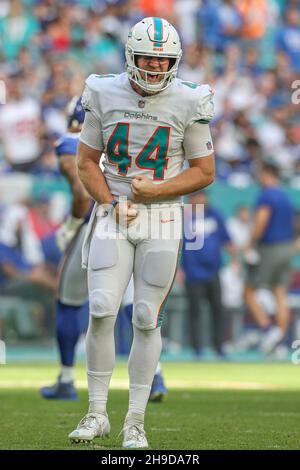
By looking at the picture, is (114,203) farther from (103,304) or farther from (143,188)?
(103,304)

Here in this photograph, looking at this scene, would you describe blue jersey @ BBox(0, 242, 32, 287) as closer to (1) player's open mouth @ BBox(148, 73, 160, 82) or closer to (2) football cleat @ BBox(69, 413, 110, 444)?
(2) football cleat @ BBox(69, 413, 110, 444)

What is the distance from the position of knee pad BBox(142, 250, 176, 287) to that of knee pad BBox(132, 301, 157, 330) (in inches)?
4.2

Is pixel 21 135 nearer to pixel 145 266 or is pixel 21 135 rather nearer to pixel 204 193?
pixel 204 193

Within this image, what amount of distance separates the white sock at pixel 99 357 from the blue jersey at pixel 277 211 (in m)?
8.01

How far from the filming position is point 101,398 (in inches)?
195

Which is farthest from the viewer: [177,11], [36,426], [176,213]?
[177,11]

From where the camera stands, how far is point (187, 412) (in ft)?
21.7

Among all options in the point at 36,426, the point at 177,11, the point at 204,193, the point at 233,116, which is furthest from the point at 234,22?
the point at 36,426

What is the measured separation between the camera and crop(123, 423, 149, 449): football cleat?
→ 470 cm

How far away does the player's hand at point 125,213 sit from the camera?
4.91 meters

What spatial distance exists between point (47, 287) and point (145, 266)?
8325mm

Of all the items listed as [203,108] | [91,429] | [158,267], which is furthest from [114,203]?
[91,429]

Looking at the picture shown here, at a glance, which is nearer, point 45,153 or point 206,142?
point 206,142

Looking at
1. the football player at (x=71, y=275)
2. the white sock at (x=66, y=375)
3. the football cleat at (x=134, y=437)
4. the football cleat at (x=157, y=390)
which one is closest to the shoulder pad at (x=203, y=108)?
the football cleat at (x=134, y=437)
